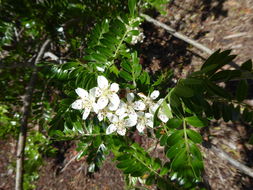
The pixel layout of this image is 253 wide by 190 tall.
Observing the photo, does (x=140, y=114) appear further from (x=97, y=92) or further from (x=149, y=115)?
(x=97, y=92)

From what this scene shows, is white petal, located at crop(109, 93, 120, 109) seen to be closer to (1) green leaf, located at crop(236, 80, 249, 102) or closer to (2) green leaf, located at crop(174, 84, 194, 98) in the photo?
(2) green leaf, located at crop(174, 84, 194, 98)

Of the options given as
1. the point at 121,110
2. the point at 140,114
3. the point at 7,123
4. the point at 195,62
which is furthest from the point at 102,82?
the point at 195,62

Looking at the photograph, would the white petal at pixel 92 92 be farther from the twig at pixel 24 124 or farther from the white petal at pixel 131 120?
the twig at pixel 24 124

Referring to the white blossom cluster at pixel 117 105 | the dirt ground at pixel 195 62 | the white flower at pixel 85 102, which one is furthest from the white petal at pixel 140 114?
the dirt ground at pixel 195 62

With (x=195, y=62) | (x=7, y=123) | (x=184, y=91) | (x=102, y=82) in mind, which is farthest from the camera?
(x=195, y=62)

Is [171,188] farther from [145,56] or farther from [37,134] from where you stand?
[145,56]

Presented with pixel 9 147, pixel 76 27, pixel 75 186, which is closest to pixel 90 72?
pixel 76 27
